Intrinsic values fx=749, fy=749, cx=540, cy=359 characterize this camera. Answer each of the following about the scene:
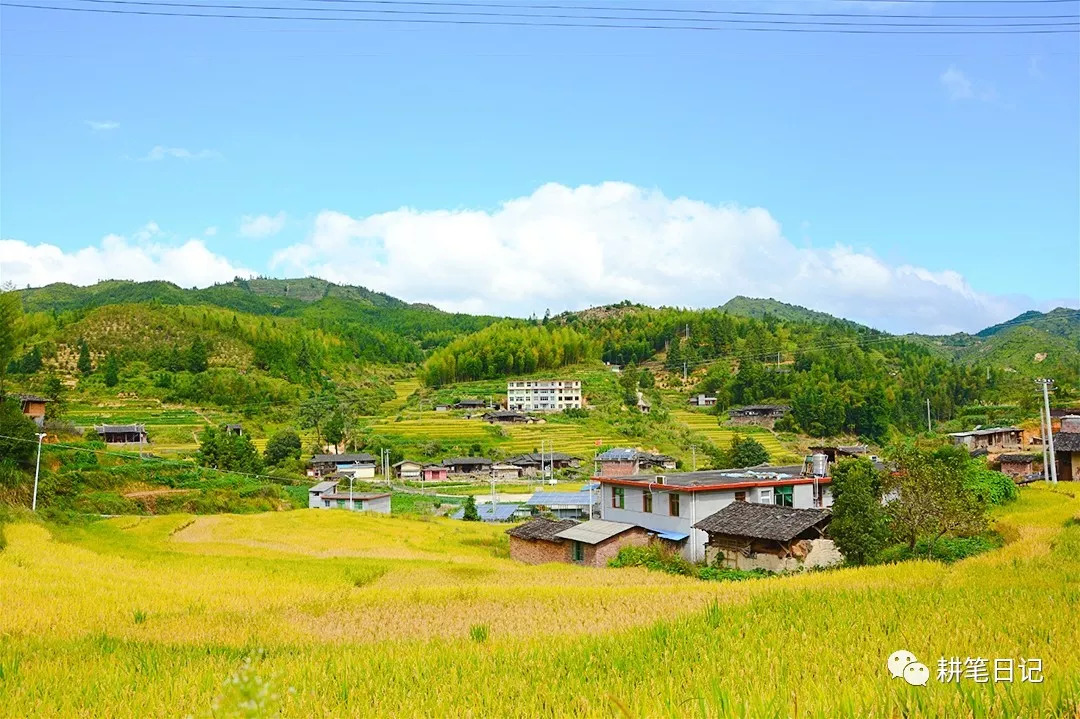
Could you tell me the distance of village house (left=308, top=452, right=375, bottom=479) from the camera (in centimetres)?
6134

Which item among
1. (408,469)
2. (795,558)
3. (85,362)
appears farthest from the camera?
(85,362)

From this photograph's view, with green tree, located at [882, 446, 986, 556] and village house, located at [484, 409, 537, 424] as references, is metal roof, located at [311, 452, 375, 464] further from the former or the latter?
green tree, located at [882, 446, 986, 556]

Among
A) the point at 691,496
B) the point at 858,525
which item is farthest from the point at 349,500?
the point at 858,525

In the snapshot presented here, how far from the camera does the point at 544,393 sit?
96.4m

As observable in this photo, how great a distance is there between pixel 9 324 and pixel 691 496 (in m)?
34.0

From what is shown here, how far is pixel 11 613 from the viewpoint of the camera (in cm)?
1061

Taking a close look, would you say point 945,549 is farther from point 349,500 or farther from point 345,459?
point 345,459

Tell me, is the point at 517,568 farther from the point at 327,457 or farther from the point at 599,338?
the point at 599,338

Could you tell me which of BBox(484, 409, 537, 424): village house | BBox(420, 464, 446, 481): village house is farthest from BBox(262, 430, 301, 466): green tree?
BBox(484, 409, 537, 424): village house

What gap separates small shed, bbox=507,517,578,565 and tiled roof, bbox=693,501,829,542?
5.05 meters

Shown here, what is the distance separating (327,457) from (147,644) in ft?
185

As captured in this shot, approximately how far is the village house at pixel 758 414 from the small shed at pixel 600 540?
6408 cm

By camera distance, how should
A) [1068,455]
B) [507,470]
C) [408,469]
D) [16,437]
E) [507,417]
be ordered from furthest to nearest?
1. [507,417]
2. [507,470]
3. [408,469]
4. [1068,455]
5. [16,437]

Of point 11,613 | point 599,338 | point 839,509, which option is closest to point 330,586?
point 11,613
